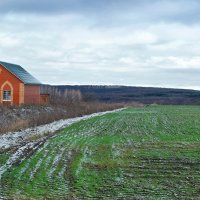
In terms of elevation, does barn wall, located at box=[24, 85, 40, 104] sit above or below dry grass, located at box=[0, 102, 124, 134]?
above

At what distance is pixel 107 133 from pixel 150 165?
39.9ft

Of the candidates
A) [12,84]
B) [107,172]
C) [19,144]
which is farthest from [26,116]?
[107,172]

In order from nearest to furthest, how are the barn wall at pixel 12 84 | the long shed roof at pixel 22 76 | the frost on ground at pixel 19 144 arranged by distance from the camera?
the frost on ground at pixel 19 144 → the barn wall at pixel 12 84 → the long shed roof at pixel 22 76

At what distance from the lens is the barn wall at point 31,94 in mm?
48556

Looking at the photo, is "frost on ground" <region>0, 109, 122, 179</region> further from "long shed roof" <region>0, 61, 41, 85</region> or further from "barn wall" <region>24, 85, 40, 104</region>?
"barn wall" <region>24, 85, 40, 104</region>

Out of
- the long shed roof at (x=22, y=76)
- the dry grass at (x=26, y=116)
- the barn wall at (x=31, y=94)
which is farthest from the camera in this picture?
the barn wall at (x=31, y=94)

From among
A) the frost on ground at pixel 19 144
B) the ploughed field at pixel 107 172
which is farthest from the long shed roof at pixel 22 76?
the ploughed field at pixel 107 172

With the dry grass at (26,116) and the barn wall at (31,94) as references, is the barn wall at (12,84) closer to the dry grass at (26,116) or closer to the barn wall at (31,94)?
the barn wall at (31,94)

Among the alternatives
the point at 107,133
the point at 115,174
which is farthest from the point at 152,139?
the point at 115,174

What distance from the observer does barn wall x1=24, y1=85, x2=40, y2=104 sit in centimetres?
4856

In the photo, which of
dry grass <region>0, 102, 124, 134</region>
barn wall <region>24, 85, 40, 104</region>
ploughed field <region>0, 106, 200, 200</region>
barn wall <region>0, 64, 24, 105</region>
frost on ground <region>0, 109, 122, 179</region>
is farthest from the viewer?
barn wall <region>24, 85, 40, 104</region>

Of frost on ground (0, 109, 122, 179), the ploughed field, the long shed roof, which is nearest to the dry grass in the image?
the long shed roof

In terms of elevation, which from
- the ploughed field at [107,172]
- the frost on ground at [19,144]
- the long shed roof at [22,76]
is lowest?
the frost on ground at [19,144]

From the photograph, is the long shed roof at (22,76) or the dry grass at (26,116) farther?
the long shed roof at (22,76)
